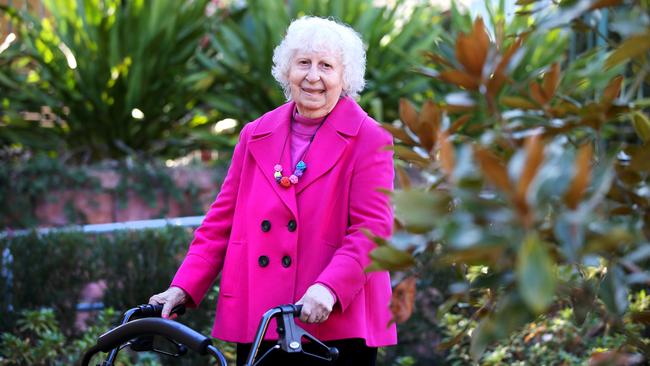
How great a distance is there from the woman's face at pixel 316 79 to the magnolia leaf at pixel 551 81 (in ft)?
3.98

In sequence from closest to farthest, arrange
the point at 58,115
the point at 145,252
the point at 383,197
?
the point at 383,197 < the point at 145,252 < the point at 58,115

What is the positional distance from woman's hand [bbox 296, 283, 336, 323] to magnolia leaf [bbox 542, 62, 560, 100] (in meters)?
1.02

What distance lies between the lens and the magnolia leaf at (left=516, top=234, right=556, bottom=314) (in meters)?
1.22

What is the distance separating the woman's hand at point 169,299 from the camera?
9.29 feet

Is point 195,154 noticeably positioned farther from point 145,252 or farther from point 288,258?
point 288,258

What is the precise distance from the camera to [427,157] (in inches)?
75.7

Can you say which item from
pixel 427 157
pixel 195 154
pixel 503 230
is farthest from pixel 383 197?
pixel 195 154

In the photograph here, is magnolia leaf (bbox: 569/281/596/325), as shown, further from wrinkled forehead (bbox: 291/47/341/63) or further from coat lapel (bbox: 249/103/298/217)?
wrinkled forehead (bbox: 291/47/341/63)

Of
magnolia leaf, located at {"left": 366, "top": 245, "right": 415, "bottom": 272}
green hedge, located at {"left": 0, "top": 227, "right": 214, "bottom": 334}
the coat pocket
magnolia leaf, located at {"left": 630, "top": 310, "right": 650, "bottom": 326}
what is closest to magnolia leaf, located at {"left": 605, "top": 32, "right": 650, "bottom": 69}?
magnolia leaf, located at {"left": 366, "top": 245, "right": 415, "bottom": 272}

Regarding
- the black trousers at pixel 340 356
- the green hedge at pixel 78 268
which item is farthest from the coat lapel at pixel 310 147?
the green hedge at pixel 78 268

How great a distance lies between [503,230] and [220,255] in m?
1.83

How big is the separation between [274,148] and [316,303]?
0.60 meters

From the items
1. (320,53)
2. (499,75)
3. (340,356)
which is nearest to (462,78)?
(499,75)

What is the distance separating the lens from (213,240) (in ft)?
10.1
